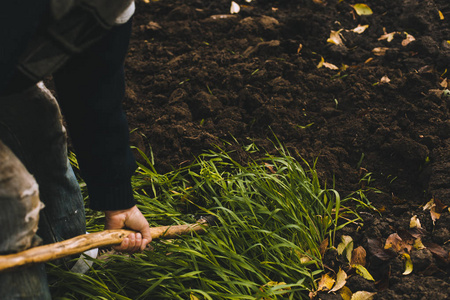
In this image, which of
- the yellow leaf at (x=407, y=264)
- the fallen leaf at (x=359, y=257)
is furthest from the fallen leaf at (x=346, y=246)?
the yellow leaf at (x=407, y=264)

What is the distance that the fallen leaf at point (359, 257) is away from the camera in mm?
2213

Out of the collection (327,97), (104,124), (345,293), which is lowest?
(345,293)

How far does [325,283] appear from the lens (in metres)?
2.12

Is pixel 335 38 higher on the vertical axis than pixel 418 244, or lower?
→ higher

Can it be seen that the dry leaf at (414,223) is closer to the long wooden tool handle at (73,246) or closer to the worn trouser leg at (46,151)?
the long wooden tool handle at (73,246)

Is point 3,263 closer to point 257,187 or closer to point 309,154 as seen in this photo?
point 257,187

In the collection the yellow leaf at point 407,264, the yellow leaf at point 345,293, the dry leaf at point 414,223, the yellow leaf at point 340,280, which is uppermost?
the dry leaf at point 414,223

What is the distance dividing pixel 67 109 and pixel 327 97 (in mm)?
2067

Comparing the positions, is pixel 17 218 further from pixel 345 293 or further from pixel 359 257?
pixel 359 257

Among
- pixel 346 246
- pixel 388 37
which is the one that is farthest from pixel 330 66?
pixel 346 246

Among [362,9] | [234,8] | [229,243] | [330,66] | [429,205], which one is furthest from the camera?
[234,8]

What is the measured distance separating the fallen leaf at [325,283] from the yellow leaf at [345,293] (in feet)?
0.17

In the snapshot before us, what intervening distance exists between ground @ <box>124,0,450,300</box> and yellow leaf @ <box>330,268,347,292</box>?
0.03 metres

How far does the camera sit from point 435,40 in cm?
359
